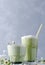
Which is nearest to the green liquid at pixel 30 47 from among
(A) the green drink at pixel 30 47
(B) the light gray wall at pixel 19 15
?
(A) the green drink at pixel 30 47

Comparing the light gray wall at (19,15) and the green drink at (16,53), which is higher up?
the light gray wall at (19,15)

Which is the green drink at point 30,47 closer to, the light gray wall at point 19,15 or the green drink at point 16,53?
the green drink at point 16,53

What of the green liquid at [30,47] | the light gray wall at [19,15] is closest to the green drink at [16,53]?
the green liquid at [30,47]

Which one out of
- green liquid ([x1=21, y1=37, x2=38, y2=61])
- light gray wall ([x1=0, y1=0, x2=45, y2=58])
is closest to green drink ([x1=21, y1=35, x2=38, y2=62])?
green liquid ([x1=21, y1=37, x2=38, y2=61])

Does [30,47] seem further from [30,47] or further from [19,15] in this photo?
[19,15]

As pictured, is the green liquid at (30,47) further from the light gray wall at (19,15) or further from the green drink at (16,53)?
the light gray wall at (19,15)

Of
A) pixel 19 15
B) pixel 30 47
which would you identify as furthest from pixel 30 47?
pixel 19 15

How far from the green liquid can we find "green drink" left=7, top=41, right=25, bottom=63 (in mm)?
18

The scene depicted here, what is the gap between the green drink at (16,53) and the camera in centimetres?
54

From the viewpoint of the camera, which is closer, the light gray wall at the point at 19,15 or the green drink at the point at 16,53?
the green drink at the point at 16,53

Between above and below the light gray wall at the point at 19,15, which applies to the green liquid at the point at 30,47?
below

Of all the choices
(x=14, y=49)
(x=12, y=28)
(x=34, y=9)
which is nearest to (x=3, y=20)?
(x=12, y=28)

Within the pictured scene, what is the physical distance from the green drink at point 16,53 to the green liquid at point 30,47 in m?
0.02

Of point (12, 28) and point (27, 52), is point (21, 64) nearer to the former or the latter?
point (27, 52)
